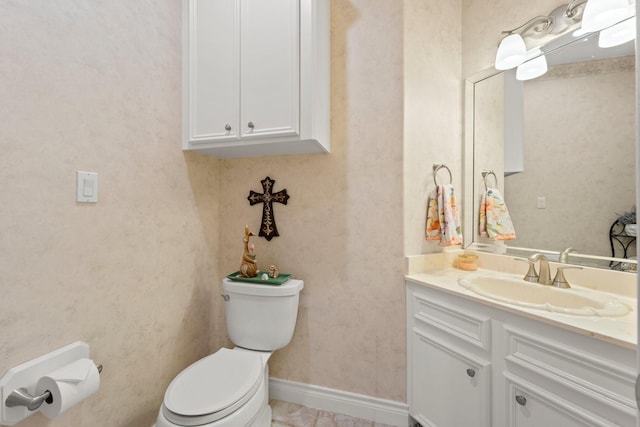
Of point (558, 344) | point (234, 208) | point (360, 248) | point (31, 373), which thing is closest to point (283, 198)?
point (234, 208)

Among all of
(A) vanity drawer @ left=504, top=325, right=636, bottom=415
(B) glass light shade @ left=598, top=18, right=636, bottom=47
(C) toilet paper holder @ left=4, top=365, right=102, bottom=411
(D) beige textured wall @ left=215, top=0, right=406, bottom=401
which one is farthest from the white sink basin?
(C) toilet paper holder @ left=4, top=365, right=102, bottom=411

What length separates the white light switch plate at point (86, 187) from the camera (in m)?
0.96

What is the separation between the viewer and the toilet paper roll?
0.79 metres

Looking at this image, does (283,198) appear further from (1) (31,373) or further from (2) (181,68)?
(1) (31,373)

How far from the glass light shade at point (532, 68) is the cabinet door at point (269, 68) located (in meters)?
1.21

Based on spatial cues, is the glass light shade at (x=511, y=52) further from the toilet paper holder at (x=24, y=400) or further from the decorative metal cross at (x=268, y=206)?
the toilet paper holder at (x=24, y=400)

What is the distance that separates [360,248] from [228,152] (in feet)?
3.13

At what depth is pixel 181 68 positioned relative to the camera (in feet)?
4.67

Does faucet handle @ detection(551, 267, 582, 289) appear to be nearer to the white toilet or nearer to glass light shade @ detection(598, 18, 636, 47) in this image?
glass light shade @ detection(598, 18, 636, 47)

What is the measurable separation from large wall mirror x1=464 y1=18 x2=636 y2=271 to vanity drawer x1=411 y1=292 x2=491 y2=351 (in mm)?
580

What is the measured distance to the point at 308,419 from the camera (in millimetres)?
1441

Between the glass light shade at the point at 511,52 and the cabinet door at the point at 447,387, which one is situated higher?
the glass light shade at the point at 511,52

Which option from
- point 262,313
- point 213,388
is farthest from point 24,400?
point 262,313

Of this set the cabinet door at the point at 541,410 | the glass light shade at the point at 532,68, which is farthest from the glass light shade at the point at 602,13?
the cabinet door at the point at 541,410
